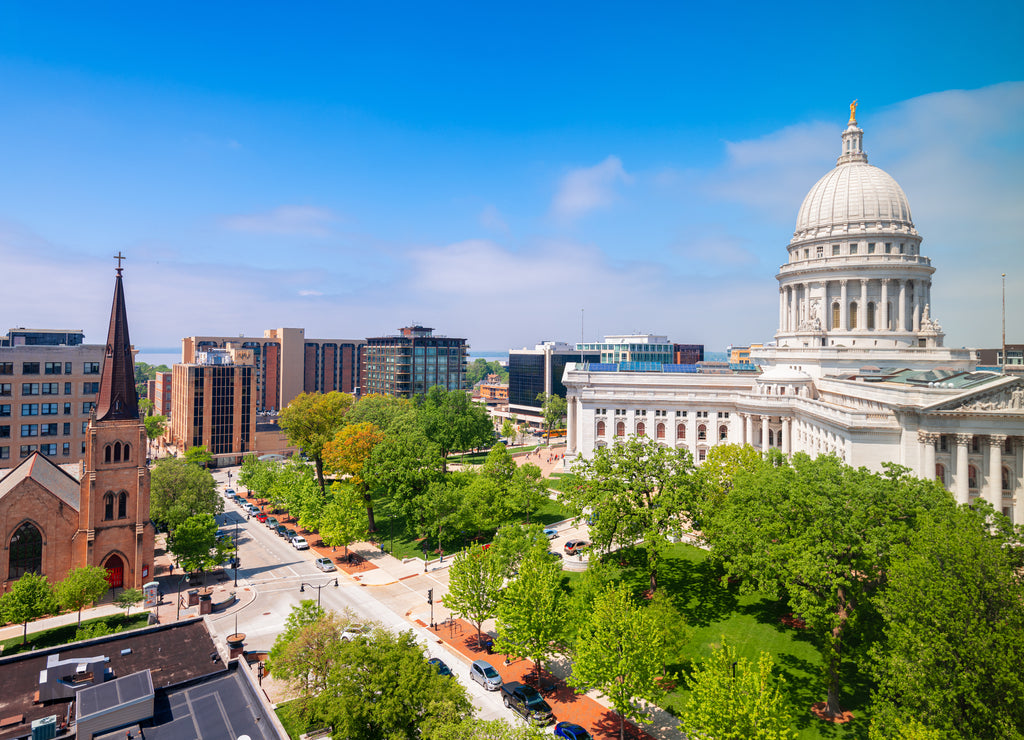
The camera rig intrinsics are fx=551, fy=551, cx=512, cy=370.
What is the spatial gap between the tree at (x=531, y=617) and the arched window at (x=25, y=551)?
133 ft

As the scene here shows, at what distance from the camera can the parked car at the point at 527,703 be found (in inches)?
1262

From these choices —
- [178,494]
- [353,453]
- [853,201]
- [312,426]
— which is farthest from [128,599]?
[853,201]

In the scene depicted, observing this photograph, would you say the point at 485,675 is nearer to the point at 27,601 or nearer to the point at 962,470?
the point at 27,601

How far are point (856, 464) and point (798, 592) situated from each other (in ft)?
89.7

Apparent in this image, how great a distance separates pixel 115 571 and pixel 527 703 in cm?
4052

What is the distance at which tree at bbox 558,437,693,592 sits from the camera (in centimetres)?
4138

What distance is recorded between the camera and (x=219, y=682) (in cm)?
2795

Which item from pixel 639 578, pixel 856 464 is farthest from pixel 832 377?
pixel 639 578

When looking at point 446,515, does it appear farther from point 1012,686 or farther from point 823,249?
point 823,249

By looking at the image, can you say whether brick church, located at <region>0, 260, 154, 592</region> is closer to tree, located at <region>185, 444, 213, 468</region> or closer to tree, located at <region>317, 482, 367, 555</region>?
tree, located at <region>317, 482, 367, 555</region>

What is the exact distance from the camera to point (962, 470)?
44.4 m

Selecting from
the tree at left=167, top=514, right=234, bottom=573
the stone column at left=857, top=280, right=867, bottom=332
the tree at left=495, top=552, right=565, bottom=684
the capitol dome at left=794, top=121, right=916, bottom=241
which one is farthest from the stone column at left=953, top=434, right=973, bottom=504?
the tree at left=167, top=514, right=234, bottom=573

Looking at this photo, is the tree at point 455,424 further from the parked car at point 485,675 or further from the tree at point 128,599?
the parked car at point 485,675

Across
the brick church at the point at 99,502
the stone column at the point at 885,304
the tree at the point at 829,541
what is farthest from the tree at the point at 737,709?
the stone column at the point at 885,304
